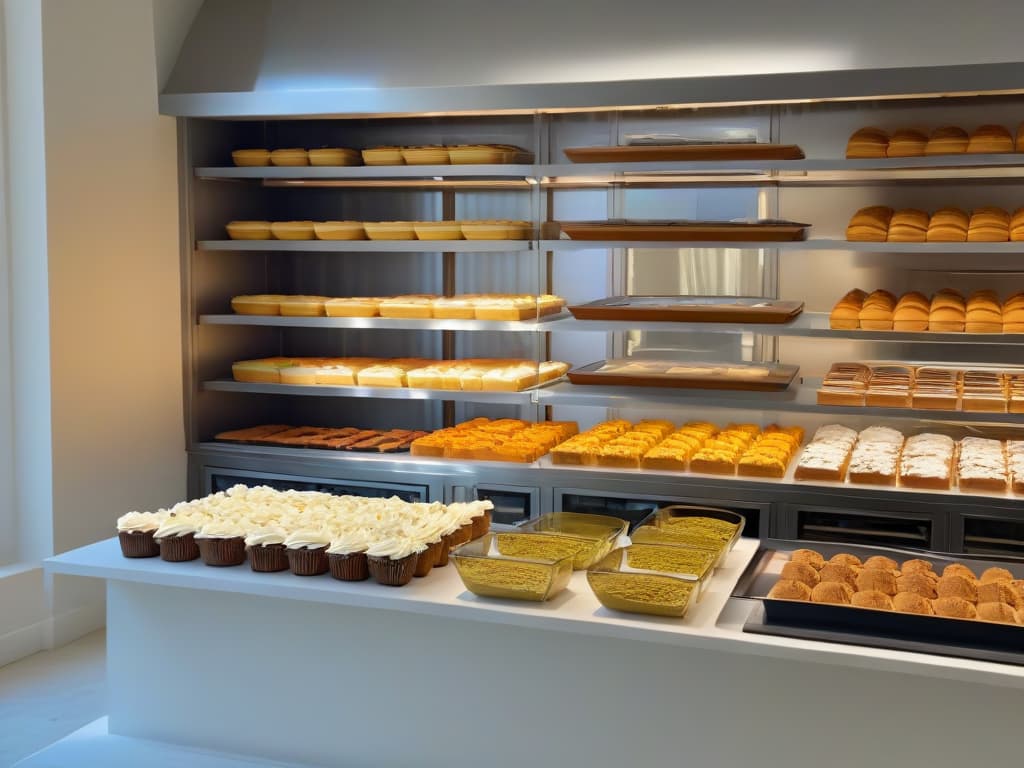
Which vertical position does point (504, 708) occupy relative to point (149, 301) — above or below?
below

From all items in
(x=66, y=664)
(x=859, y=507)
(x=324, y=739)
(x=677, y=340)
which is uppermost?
(x=677, y=340)

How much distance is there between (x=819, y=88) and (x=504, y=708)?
2.82 m

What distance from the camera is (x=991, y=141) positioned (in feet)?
14.5

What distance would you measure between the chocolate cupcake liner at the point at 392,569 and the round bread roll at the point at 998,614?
131cm

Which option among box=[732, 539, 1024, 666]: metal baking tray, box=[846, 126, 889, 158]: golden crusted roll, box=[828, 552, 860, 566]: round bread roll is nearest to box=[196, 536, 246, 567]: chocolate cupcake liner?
box=[732, 539, 1024, 666]: metal baking tray

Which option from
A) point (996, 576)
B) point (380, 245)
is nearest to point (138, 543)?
point (996, 576)

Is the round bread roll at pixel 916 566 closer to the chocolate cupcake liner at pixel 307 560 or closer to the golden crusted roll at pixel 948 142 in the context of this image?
the chocolate cupcake liner at pixel 307 560

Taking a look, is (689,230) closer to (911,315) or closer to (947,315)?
(911,315)

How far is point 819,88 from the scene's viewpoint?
14.5ft

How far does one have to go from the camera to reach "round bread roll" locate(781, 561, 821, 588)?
8.60 feet

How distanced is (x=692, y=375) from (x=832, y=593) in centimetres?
249

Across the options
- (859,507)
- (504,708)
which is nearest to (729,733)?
(504,708)

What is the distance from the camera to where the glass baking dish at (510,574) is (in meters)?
2.68

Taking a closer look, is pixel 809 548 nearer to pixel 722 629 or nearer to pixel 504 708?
pixel 722 629
